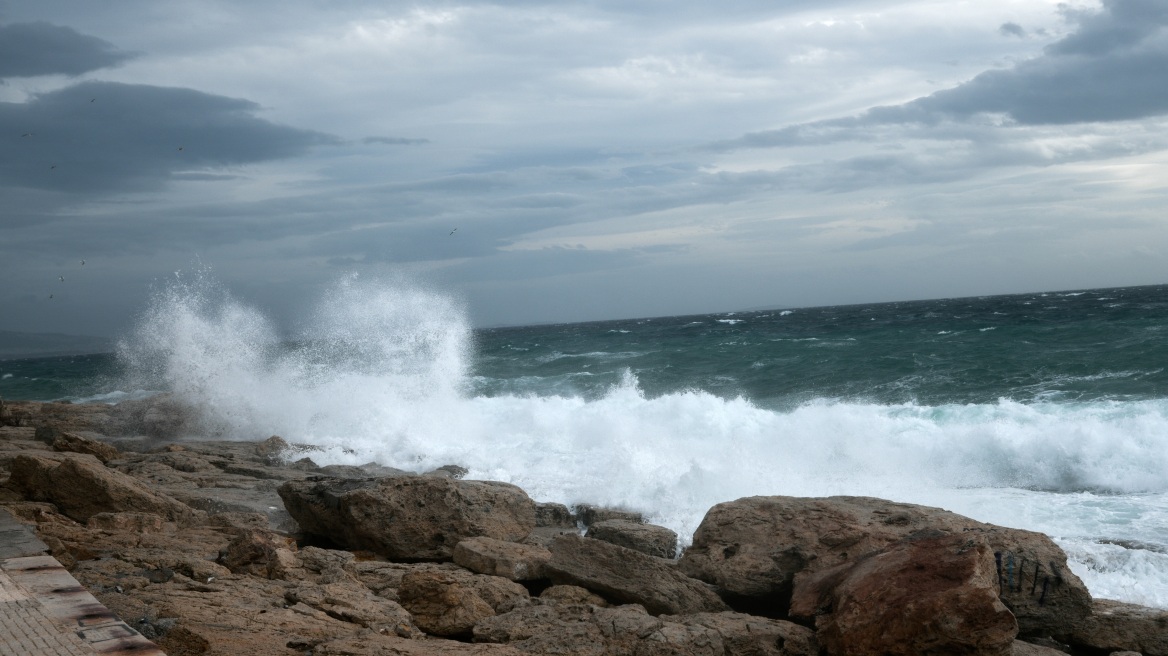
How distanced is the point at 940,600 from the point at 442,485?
4295 millimetres

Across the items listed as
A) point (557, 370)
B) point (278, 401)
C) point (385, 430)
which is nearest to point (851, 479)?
point (385, 430)

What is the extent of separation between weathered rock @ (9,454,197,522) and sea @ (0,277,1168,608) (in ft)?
14.3

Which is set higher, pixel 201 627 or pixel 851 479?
pixel 201 627

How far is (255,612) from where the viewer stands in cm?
441

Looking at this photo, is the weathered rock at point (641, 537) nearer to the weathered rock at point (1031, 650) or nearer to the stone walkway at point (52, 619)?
the weathered rock at point (1031, 650)

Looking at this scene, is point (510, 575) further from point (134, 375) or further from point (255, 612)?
point (134, 375)

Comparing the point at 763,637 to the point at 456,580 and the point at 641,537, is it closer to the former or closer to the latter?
the point at 456,580

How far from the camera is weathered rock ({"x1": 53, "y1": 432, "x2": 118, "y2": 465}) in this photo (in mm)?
10633

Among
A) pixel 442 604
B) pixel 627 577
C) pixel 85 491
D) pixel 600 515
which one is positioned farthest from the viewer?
pixel 600 515

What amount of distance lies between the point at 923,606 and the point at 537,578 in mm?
2720

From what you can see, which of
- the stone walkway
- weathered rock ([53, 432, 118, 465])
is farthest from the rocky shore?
weathered rock ([53, 432, 118, 465])

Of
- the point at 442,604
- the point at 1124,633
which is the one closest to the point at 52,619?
the point at 442,604

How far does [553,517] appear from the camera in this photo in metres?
8.42

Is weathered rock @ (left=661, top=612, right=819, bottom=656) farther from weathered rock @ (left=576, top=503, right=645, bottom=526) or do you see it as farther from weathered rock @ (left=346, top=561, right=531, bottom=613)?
weathered rock @ (left=576, top=503, right=645, bottom=526)
